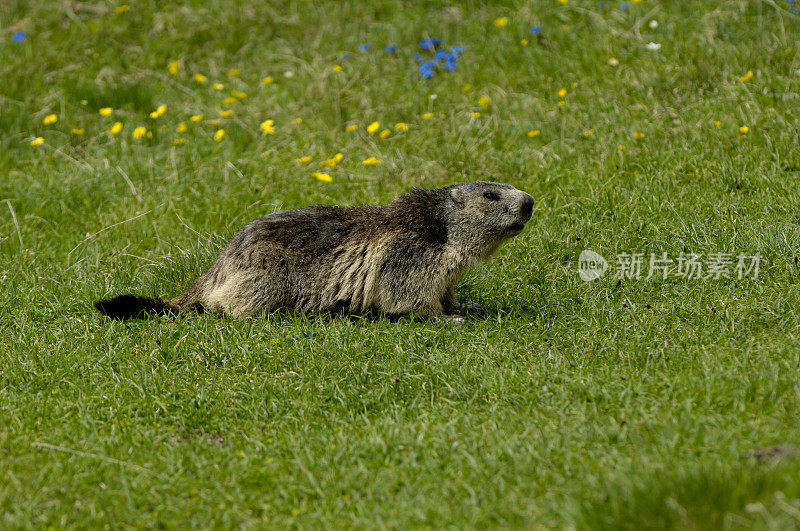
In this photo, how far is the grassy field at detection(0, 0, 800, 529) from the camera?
3805 mm

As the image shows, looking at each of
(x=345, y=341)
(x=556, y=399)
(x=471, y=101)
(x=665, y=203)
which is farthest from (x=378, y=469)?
(x=471, y=101)

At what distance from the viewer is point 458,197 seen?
618 cm

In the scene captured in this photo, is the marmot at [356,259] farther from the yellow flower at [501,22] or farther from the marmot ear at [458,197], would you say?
the yellow flower at [501,22]

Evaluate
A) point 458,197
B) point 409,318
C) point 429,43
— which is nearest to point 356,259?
point 409,318

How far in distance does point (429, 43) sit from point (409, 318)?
4.35 m

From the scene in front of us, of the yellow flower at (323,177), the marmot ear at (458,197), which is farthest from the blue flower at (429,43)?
the marmot ear at (458,197)

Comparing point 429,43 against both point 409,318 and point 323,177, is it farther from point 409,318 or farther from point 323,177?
point 409,318

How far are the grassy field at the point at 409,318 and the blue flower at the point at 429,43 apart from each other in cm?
20

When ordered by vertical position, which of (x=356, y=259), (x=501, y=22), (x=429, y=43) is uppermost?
(x=501, y=22)

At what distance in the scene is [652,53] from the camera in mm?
8492

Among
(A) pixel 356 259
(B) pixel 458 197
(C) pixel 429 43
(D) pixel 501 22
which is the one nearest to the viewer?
(A) pixel 356 259

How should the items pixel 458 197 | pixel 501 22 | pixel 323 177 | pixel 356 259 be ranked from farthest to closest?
pixel 501 22, pixel 323 177, pixel 458 197, pixel 356 259

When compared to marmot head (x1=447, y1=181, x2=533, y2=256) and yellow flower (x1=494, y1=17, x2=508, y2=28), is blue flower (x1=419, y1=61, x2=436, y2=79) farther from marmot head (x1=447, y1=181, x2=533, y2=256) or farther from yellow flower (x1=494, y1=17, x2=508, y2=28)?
marmot head (x1=447, y1=181, x2=533, y2=256)

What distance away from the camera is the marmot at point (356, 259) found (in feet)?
19.3
